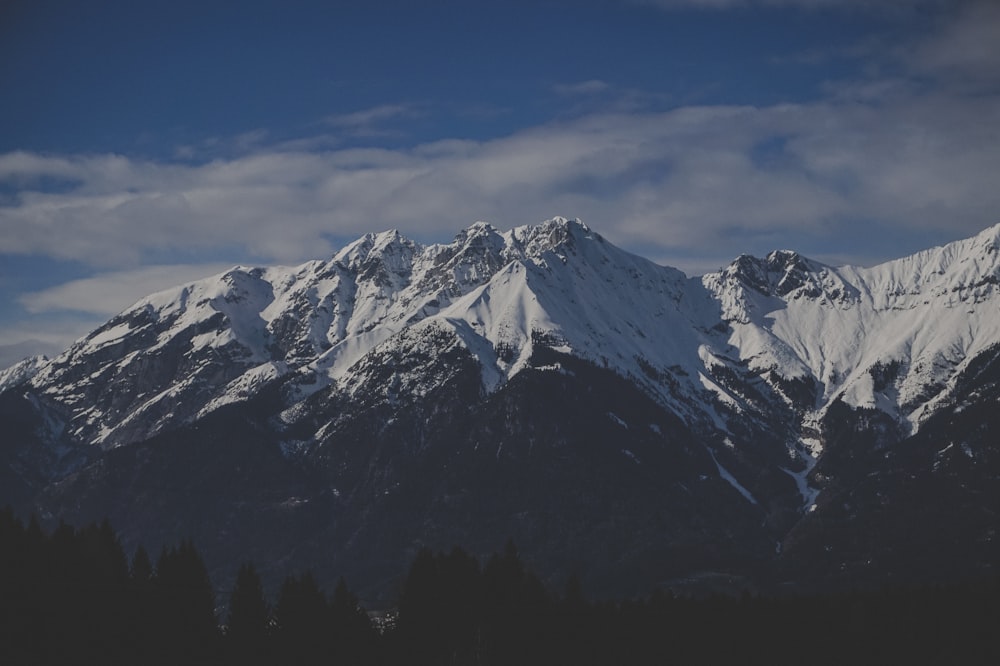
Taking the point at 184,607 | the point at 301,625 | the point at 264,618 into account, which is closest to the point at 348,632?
the point at 301,625

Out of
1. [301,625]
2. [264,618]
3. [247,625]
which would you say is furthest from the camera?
[264,618]

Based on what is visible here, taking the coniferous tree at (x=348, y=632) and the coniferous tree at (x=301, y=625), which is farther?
the coniferous tree at (x=348, y=632)

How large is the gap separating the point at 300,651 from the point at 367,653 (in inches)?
335

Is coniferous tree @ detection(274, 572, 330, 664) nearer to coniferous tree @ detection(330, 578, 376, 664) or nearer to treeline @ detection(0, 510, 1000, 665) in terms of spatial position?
treeline @ detection(0, 510, 1000, 665)

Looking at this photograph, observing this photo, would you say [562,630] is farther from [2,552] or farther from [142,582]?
[2,552]

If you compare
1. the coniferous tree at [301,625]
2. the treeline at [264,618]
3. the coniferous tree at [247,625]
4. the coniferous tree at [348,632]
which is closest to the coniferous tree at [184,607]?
the treeline at [264,618]

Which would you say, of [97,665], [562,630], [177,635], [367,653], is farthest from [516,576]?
[97,665]

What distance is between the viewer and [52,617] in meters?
154

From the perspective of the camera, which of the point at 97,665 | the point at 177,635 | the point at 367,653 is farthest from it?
the point at 367,653

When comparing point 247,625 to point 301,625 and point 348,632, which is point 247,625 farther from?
point 348,632

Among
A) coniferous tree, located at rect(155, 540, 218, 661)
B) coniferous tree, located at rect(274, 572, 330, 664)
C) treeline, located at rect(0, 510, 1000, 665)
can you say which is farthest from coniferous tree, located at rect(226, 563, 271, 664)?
coniferous tree, located at rect(155, 540, 218, 661)

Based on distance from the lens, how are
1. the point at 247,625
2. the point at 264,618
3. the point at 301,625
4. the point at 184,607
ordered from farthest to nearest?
the point at 264,618, the point at 301,625, the point at 247,625, the point at 184,607

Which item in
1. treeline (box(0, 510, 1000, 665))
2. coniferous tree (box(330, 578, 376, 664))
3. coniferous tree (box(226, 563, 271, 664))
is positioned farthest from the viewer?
coniferous tree (box(330, 578, 376, 664))

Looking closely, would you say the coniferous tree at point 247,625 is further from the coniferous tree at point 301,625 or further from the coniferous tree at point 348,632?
the coniferous tree at point 348,632
